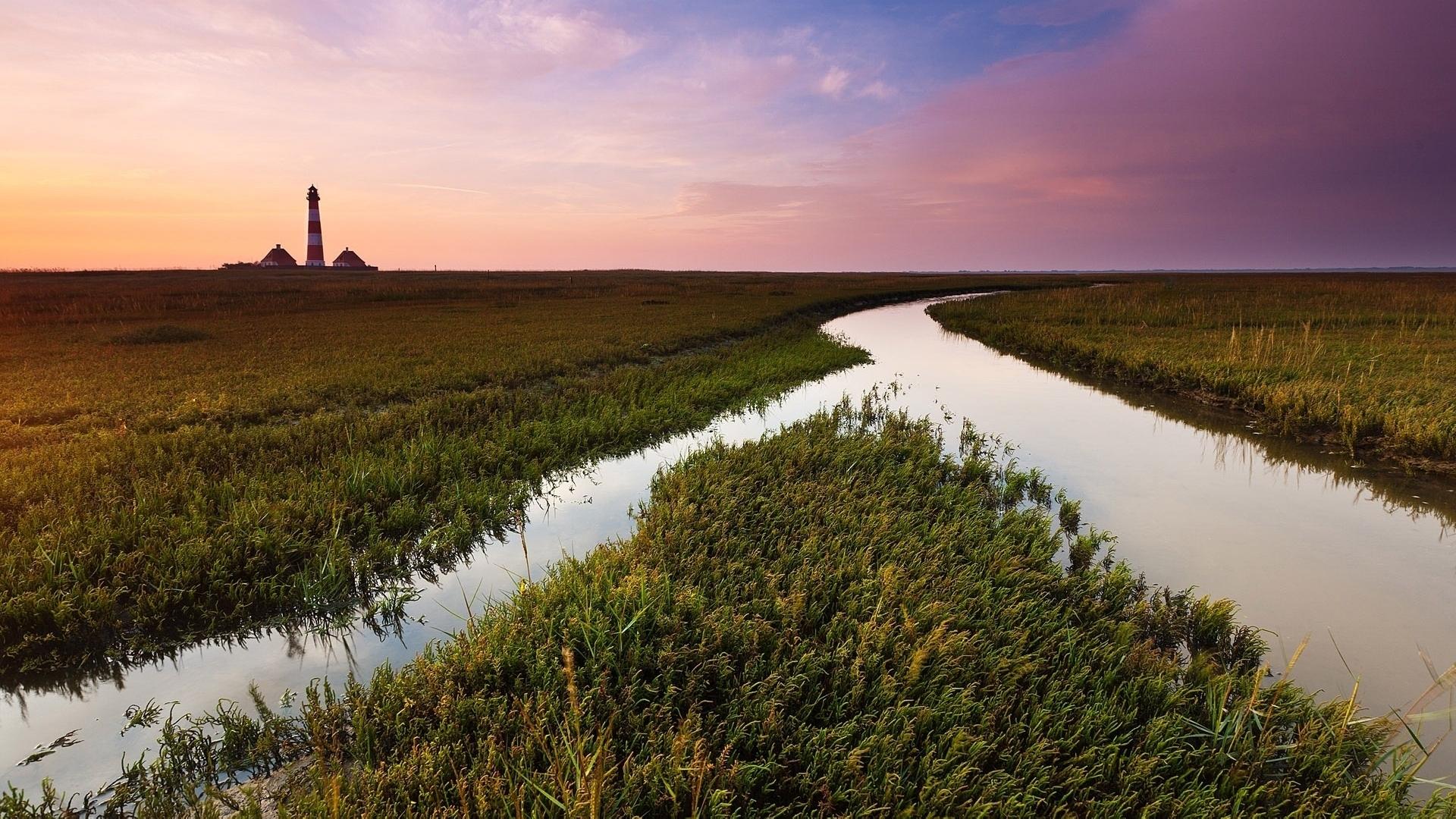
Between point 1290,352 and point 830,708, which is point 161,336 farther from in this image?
point 1290,352

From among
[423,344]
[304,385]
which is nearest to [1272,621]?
[304,385]

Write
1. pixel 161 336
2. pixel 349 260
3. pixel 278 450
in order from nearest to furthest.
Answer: pixel 278 450 < pixel 161 336 < pixel 349 260

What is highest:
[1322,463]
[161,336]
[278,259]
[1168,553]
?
[278,259]

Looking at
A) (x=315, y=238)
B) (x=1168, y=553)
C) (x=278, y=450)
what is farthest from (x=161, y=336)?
(x=315, y=238)

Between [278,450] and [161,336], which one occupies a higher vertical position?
[161,336]

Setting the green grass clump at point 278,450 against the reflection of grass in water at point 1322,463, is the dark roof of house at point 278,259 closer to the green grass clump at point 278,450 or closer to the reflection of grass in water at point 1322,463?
the green grass clump at point 278,450

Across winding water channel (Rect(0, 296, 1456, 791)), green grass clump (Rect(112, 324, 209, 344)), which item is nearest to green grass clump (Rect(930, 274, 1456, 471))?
winding water channel (Rect(0, 296, 1456, 791))

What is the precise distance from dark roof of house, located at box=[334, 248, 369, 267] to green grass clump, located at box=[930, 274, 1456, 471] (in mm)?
129338

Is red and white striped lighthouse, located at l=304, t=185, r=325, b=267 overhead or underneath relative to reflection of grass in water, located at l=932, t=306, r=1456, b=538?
overhead

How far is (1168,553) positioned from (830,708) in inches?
197

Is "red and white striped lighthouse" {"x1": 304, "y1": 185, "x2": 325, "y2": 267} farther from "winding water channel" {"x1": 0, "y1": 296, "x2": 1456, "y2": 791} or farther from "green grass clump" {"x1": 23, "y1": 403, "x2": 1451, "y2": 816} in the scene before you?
"green grass clump" {"x1": 23, "y1": 403, "x2": 1451, "y2": 816}

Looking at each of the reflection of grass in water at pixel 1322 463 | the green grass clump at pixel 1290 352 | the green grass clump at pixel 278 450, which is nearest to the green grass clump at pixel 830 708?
the green grass clump at pixel 278 450

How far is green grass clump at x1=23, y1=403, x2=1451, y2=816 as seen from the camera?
9.37ft

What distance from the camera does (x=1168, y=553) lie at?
631 centimetres
